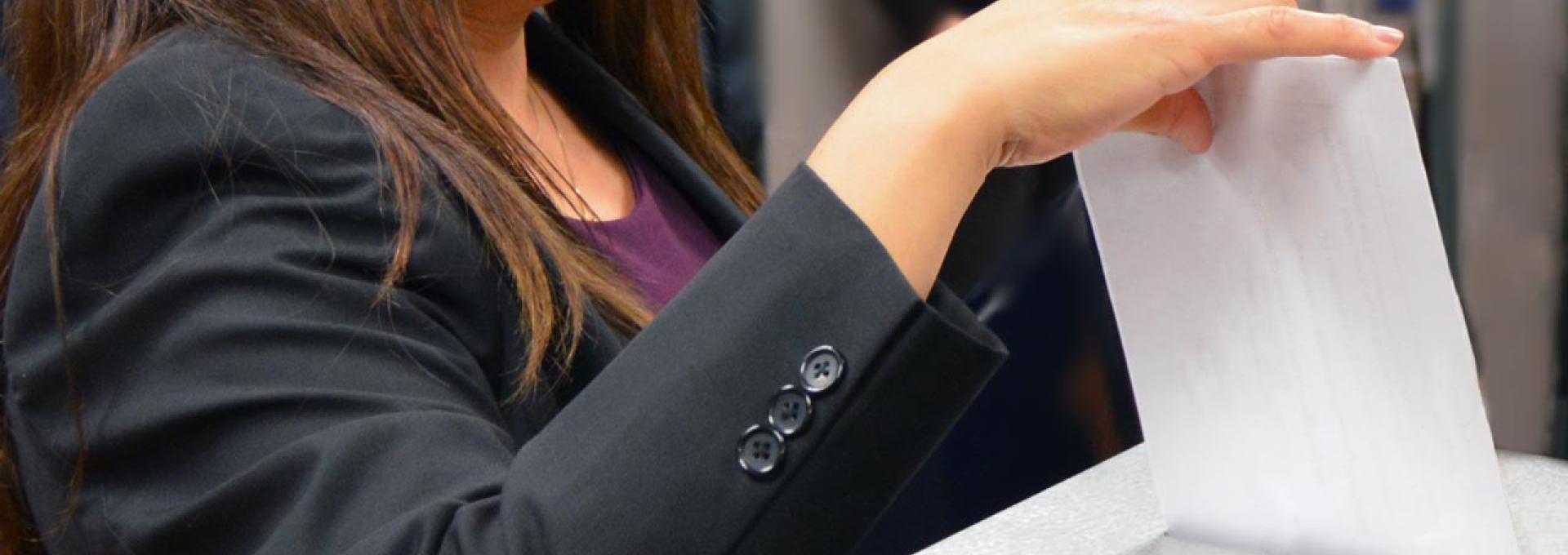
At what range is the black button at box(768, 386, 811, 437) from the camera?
497 mm

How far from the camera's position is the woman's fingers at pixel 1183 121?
0.56m

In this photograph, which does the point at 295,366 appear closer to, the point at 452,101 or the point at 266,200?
the point at 266,200

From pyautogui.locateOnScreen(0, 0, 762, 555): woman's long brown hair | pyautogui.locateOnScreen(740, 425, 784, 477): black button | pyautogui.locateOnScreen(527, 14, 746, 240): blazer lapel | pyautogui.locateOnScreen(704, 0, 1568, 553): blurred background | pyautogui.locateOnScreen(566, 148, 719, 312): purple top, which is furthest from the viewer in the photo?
pyautogui.locateOnScreen(704, 0, 1568, 553): blurred background

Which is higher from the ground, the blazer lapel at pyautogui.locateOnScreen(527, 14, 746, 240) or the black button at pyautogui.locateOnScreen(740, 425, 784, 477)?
the black button at pyautogui.locateOnScreen(740, 425, 784, 477)

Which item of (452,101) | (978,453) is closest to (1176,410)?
(452,101)

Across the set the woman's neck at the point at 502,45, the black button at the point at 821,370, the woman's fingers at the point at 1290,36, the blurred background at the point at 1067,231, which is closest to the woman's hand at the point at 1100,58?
the woman's fingers at the point at 1290,36

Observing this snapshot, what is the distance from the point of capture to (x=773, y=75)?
1.45m

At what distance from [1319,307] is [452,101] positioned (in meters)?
0.39

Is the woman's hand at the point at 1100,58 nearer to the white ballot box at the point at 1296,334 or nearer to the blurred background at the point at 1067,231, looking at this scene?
the white ballot box at the point at 1296,334

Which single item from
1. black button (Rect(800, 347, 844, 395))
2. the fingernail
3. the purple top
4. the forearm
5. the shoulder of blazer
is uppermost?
the fingernail

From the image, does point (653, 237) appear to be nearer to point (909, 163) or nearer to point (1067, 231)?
point (909, 163)

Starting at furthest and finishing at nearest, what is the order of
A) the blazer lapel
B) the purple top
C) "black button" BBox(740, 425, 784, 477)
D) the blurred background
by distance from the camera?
the blurred background < the blazer lapel < the purple top < "black button" BBox(740, 425, 784, 477)

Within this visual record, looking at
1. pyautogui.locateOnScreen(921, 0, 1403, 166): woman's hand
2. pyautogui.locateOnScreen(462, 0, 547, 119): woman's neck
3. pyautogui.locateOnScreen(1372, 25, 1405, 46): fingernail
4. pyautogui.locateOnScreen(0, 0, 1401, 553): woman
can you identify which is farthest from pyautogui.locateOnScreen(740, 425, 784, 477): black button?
pyautogui.locateOnScreen(462, 0, 547, 119): woman's neck

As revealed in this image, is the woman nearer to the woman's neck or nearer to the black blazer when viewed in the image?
the black blazer
